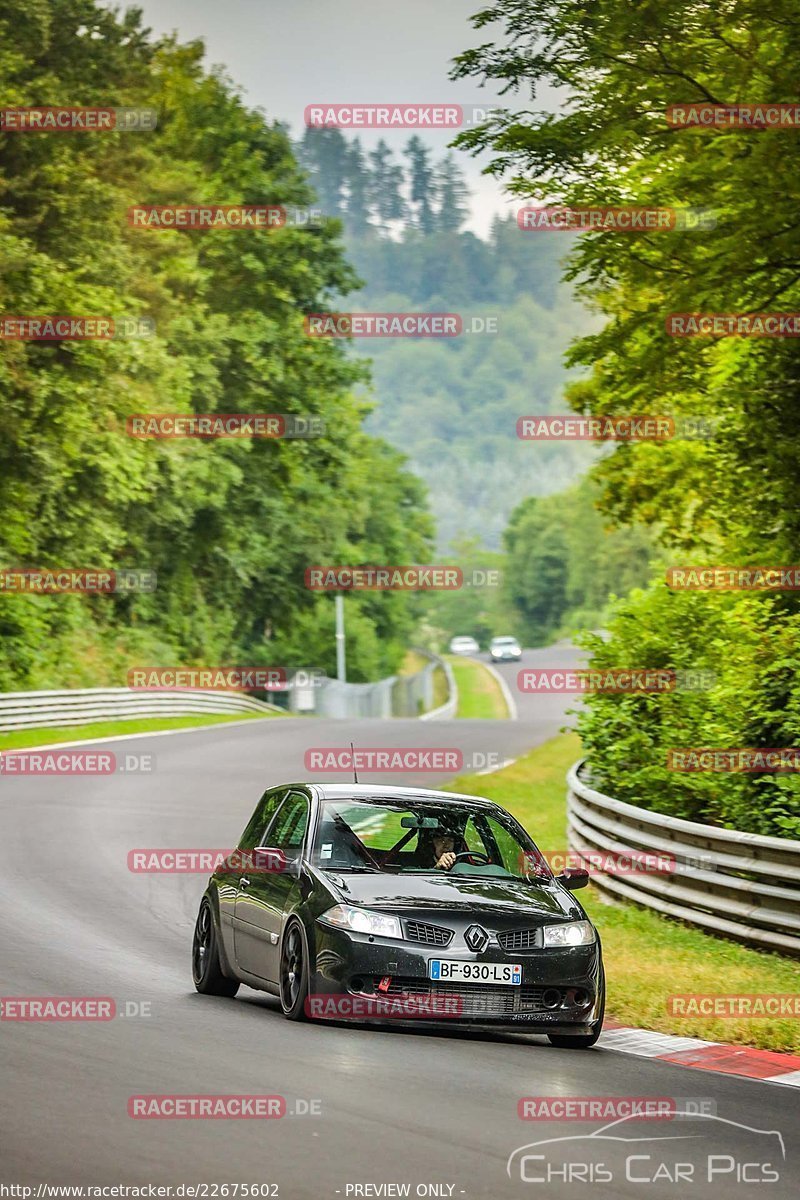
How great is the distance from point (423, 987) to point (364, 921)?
0.49 m

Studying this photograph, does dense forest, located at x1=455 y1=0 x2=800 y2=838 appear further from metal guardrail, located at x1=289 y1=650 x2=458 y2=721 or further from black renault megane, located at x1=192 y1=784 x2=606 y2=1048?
metal guardrail, located at x1=289 y1=650 x2=458 y2=721

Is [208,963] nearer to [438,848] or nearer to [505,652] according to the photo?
[438,848]

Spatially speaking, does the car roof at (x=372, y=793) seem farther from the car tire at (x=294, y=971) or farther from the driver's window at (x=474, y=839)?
the car tire at (x=294, y=971)

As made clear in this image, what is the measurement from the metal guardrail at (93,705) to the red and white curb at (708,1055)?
94.9ft

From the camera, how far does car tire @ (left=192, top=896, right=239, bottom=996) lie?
11.7m

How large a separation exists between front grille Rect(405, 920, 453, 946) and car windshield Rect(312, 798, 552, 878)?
729 mm

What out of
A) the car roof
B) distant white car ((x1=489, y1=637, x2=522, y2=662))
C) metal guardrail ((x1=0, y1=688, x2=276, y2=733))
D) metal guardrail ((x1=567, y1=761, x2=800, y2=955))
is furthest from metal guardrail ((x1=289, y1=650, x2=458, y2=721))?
the car roof

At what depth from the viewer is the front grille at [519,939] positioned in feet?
32.2

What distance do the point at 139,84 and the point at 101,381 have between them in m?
15.9

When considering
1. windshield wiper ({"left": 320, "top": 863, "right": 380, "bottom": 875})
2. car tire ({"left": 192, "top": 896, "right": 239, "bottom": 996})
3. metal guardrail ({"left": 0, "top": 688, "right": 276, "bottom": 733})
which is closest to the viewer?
windshield wiper ({"left": 320, "top": 863, "right": 380, "bottom": 875})

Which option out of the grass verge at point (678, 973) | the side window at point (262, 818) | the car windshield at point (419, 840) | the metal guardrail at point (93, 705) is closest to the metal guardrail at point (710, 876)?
the grass verge at point (678, 973)

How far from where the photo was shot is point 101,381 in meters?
44.4

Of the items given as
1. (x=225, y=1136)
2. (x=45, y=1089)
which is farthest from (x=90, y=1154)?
(x=45, y=1089)

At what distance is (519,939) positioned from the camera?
988 centimetres
